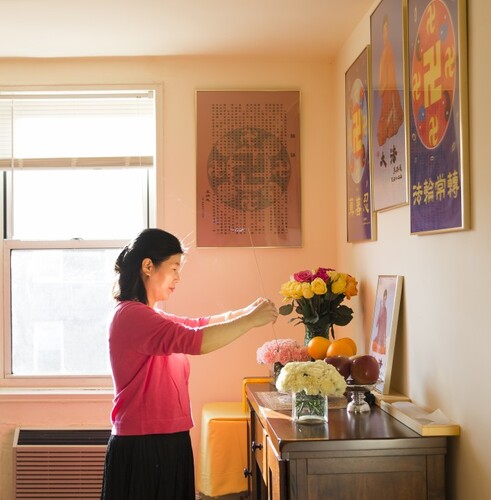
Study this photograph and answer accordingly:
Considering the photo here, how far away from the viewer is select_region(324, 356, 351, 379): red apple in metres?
2.56

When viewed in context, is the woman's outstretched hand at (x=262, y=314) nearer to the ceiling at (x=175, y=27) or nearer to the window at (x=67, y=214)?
the ceiling at (x=175, y=27)

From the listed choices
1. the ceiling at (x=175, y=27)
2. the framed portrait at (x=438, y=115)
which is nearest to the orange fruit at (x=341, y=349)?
the framed portrait at (x=438, y=115)

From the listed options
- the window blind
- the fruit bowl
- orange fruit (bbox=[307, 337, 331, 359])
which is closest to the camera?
the fruit bowl

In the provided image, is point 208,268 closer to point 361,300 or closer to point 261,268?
point 261,268

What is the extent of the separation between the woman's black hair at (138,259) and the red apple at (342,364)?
2.20 feet

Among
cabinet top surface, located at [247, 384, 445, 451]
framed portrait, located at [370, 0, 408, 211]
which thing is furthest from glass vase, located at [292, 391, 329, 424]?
framed portrait, located at [370, 0, 408, 211]

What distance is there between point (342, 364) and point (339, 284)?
0.57 metres

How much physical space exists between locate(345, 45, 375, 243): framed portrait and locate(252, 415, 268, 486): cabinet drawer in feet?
2.91

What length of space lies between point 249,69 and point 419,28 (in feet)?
5.32

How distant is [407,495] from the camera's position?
6.99ft

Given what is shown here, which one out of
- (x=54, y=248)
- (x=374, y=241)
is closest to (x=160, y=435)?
(x=374, y=241)

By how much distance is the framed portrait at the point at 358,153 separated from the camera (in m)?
3.11

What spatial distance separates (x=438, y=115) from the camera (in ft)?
7.25

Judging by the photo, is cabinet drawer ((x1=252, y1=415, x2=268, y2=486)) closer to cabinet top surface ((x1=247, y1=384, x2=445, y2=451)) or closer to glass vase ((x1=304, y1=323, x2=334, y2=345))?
cabinet top surface ((x1=247, y1=384, x2=445, y2=451))
